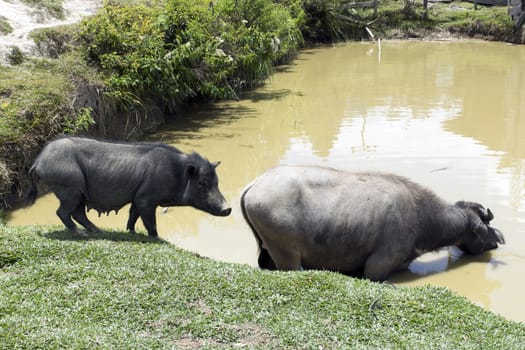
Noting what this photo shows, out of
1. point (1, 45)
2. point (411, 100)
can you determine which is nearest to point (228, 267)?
point (1, 45)

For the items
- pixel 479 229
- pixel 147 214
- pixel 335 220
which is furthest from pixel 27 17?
pixel 479 229

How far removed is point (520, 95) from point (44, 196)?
13174 millimetres

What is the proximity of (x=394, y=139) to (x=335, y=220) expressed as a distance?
22.0 feet

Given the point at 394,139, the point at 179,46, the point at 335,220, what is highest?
the point at 179,46

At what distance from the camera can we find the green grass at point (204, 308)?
185 inches

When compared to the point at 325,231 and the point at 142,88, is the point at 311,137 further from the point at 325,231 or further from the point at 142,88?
the point at 325,231

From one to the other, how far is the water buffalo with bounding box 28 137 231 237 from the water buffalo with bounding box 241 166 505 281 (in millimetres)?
627

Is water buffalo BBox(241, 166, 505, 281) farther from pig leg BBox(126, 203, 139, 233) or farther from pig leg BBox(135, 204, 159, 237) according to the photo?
pig leg BBox(126, 203, 139, 233)

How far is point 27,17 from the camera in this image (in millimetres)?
14023

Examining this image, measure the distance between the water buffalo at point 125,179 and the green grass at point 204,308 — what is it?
2.80 ft

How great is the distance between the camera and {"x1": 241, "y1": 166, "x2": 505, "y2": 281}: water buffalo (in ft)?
22.0

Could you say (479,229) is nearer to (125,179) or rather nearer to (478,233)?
(478,233)

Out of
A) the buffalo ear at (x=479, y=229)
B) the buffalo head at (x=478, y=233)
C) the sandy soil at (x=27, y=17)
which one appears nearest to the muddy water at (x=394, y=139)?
the buffalo head at (x=478, y=233)

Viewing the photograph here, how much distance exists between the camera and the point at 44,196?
1003 centimetres
